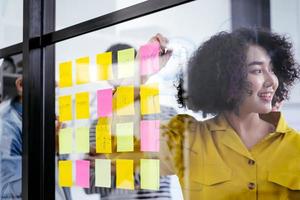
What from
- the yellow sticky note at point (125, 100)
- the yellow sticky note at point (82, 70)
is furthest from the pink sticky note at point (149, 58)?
the yellow sticky note at point (82, 70)

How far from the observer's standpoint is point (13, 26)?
287cm

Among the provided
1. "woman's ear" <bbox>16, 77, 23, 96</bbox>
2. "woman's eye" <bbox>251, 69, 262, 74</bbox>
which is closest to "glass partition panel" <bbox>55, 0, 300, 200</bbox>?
"woman's eye" <bbox>251, 69, 262, 74</bbox>

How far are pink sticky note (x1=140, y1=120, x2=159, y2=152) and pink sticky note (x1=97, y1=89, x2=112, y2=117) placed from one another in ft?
0.72

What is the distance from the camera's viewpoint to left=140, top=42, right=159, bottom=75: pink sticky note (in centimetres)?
204

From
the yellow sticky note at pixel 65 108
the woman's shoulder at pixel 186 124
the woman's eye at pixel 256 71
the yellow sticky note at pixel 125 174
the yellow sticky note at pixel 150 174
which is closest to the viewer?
the woman's eye at pixel 256 71

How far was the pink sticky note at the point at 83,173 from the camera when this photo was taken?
2287 millimetres

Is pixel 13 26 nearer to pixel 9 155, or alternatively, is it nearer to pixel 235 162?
pixel 9 155

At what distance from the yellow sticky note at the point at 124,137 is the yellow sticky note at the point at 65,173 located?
0.36m

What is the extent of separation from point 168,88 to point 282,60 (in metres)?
0.52

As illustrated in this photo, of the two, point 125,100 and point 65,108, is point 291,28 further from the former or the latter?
point 65,108

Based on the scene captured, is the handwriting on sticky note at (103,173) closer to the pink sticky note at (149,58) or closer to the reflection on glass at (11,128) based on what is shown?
the pink sticky note at (149,58)

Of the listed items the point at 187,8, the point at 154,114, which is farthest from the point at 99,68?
the point at 187,8

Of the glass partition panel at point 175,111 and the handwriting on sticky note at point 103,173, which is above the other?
the glass partition panel at point 175,111

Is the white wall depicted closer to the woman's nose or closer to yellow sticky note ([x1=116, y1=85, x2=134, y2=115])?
the woman's nose
